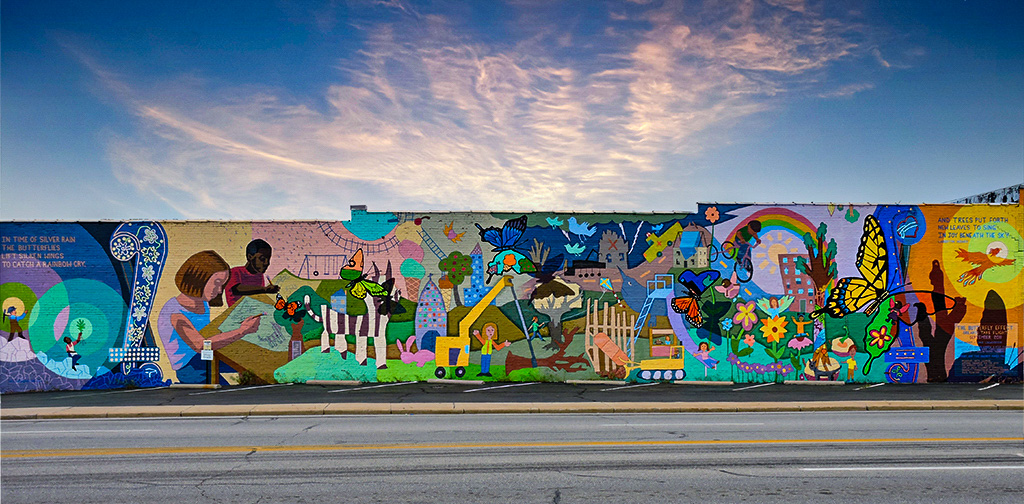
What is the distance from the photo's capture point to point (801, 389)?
1938cm

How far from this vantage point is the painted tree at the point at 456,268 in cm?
2052

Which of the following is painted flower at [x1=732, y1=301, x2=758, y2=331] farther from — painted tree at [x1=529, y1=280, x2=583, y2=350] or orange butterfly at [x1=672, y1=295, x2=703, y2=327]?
painted tree at [x1=529, y1=280, x2=583, y2=350]

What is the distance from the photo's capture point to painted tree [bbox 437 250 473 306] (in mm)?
20516

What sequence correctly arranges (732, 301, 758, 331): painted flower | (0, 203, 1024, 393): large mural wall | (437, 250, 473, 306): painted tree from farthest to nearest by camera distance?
(732, 301, 758, 331): painted flower < (437, 250, 473, 306): painted tree < (0, 203, 1024, 393): large mural wall

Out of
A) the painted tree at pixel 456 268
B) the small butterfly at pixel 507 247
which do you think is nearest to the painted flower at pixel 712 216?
the small butterfly at pixel 507 247

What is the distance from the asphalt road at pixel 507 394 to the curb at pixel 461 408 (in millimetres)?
768

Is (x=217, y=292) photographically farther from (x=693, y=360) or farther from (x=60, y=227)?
(x=693, y=360)

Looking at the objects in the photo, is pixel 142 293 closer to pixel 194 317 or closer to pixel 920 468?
pixel 194 317

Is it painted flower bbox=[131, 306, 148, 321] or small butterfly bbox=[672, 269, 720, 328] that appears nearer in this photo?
painted flower bbox=[131, 306, 148, 321]

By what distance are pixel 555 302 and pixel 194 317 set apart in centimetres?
1232

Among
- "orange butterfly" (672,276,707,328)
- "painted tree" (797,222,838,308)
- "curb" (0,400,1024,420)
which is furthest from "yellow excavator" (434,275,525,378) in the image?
"painted tree" (797,222,838,308)

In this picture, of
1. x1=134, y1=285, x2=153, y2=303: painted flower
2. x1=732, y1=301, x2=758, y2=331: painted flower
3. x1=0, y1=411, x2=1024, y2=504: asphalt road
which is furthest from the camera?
x1=732, y1=301, x2=758, y2=331: painted flower

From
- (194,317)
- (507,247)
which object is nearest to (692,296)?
(507,247)

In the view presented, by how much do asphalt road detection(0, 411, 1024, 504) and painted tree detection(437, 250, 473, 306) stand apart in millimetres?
6822
